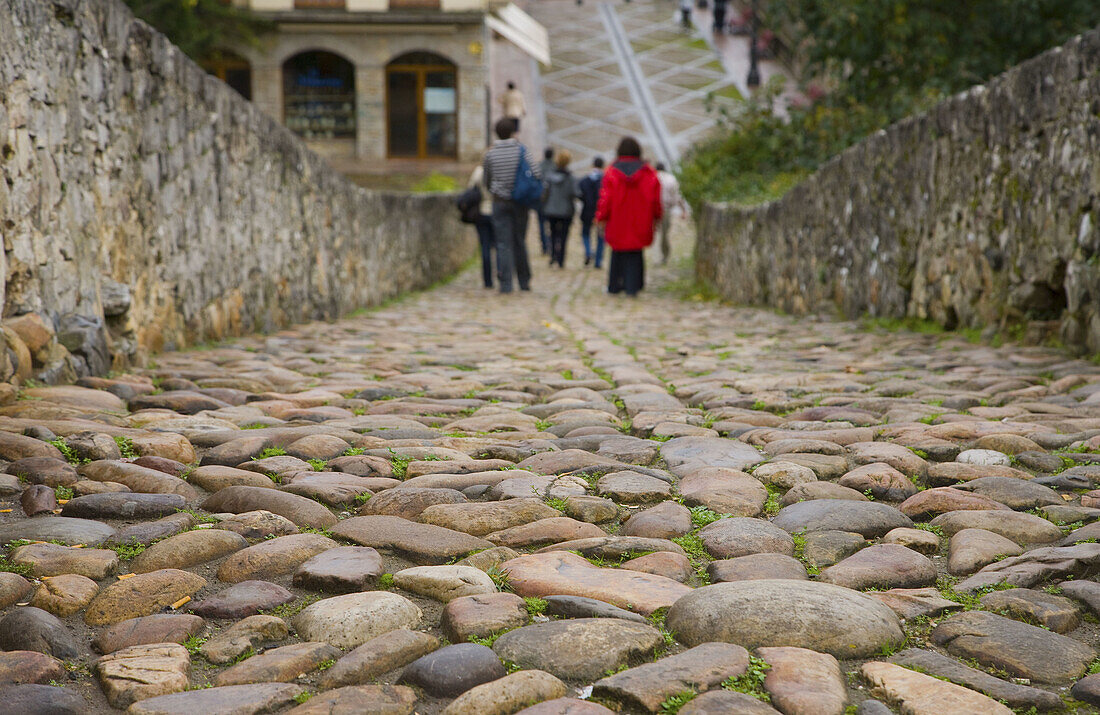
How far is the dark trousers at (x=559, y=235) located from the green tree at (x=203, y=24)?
8.70 metres

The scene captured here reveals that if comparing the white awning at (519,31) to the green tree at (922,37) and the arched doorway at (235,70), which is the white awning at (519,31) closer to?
the arched doorway at (235,70)

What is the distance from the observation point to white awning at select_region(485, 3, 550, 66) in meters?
24.8

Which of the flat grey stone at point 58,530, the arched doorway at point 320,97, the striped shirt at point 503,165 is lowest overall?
the flat grey stone at point 58,530

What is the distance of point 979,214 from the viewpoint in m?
5.51

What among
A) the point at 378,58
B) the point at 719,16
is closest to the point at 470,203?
the point at 378,58

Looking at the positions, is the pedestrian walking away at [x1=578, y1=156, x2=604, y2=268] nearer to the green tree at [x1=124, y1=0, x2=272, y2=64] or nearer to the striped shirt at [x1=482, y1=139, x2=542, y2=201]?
the striped shirt at [x1=482, y1=139, x2=542, y2=201]

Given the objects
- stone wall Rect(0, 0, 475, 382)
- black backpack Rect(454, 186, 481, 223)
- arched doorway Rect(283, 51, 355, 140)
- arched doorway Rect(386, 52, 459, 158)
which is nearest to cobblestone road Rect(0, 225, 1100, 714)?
stone wall Rect(0, 0, 475, 382)

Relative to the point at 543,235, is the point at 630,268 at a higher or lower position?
lower

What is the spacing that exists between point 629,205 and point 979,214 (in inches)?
237

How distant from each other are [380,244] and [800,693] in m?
9.35

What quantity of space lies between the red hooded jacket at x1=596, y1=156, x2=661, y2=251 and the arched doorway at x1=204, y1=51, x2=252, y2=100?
55.6ft

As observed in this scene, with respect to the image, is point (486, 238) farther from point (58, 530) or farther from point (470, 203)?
point (58, 530)

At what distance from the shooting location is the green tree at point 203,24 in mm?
19788

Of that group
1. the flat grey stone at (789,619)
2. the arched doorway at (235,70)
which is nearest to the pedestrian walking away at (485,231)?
the flat grey stone at (789,619)
